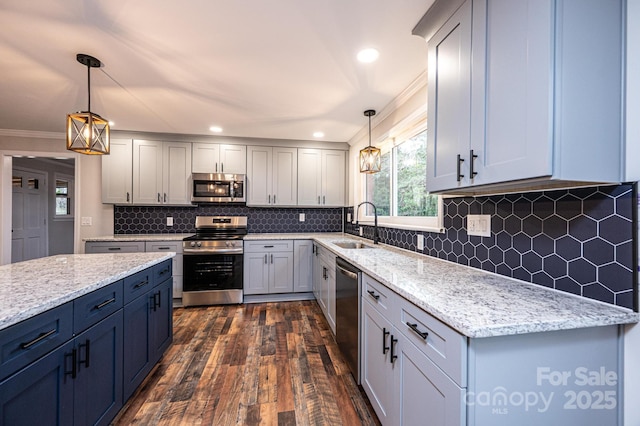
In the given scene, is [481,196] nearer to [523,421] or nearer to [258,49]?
[523,421]

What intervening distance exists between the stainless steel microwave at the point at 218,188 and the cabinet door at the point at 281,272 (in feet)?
3.19

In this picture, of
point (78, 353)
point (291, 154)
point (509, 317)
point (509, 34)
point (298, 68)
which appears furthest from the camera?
point (291, 154)

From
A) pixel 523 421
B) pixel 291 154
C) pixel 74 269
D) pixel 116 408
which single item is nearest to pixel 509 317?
pixel 523 421

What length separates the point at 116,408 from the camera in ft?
4.89

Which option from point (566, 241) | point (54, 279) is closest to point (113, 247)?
point (54, 279)

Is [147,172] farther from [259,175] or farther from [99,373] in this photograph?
[99,373]

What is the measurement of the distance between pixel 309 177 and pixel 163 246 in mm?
2169

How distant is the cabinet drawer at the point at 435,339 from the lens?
83 cm

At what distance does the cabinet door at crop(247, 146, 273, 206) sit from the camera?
3881 mm

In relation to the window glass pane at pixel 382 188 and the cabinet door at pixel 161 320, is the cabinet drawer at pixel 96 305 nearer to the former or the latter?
the cabinet door at pixel 161 320

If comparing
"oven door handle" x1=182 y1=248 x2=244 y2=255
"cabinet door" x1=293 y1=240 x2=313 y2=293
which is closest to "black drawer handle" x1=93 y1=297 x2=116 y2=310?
"oven door handle" x1=182 y1=248 x2=244 y2=255

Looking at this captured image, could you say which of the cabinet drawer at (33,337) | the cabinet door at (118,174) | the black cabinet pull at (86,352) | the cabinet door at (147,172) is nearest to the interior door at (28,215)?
the cabinet door at (118,174)

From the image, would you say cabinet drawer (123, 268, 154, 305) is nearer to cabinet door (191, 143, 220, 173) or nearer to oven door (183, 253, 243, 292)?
oven door (183, 253, 243, 292)

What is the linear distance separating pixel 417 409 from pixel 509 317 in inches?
21.4
